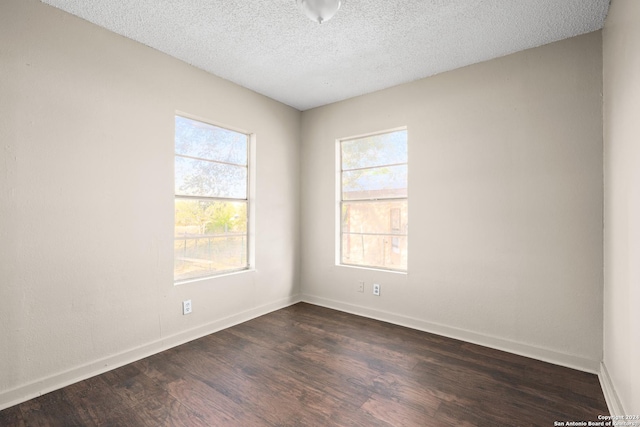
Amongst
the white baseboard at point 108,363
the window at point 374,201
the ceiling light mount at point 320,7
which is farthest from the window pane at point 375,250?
the ceiling light mount at point 320,7

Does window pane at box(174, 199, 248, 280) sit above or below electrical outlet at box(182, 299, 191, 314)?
above

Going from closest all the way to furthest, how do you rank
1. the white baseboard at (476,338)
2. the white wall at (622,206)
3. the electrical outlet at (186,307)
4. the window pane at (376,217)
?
the white wall at (622,206) < the white baseboard at (476,338) < the electrical outlet at (186,307) < the window pane at (376,217)

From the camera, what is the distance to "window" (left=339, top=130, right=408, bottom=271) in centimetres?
346

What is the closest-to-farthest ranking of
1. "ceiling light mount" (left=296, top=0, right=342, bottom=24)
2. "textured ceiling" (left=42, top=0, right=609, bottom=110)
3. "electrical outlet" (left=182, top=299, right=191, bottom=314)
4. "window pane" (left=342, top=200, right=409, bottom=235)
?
"ceiling light mount" (left=296, top=0, right=342, bottom=24)
"textured ceiling" (left=42, top=0, right=609, bottom=110)
"electrical outlet" (left=182, top=299, right=191, bottom=314)
"window pane" (left=342, top=200, right=409, bottom=235)

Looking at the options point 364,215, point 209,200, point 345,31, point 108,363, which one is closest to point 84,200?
point 209,200

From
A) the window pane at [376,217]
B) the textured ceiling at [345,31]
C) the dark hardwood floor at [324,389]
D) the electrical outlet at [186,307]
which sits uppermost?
the textured ceiling at [345,31]

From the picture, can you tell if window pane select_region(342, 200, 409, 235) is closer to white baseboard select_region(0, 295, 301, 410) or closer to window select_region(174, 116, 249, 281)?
window select_region(174, 116, 249, 281)

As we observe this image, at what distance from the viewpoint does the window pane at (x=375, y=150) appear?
3.47 metres

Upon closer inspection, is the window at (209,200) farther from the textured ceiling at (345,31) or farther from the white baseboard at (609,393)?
the white baseboard at (609,393)

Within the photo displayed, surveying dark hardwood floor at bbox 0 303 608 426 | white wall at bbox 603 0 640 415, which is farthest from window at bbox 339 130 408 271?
white wall at bbox 603 0 640 415

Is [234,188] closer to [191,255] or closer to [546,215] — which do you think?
[191,255]

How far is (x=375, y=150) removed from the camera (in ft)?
12.0

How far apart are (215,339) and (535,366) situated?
276 cm

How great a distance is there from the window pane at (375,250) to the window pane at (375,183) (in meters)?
0.49
